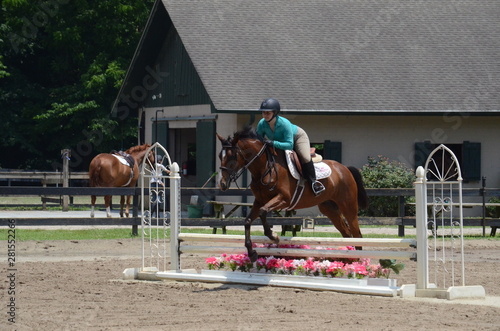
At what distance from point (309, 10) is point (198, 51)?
4.86 meters

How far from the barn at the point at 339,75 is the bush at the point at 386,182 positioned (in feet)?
3.24

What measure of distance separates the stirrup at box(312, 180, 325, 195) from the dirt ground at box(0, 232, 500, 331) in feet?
4.83

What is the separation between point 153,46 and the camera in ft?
100

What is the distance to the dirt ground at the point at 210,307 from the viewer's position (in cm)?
927

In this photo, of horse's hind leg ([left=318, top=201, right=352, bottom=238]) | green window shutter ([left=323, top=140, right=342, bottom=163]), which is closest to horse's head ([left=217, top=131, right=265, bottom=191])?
horse's hind leg ([left=318, top=201, right=352, bottom=238])

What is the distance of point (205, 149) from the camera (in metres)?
27.4

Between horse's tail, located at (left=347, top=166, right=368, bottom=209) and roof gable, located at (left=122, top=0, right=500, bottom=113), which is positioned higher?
roof gable, located at (left=122, top=0, right=500, bottom=113)

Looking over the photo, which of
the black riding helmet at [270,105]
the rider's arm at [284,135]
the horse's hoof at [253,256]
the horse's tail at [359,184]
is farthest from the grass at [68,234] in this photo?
the black riding helmet at [270,105]

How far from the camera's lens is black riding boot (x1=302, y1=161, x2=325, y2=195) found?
12359 millimetres

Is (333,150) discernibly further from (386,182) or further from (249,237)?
(249,237)

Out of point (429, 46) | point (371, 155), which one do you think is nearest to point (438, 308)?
point (371, 155)

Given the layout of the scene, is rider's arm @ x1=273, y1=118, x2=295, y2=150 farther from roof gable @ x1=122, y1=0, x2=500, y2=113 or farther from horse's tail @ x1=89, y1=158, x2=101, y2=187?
horse's tail @ x1=89, y1=158, x2=101, y2=187

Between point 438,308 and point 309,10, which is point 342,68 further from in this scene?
point 438,308

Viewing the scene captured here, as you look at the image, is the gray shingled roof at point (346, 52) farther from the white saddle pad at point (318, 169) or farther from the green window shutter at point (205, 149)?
the white saddle pad at point (318, 169)
